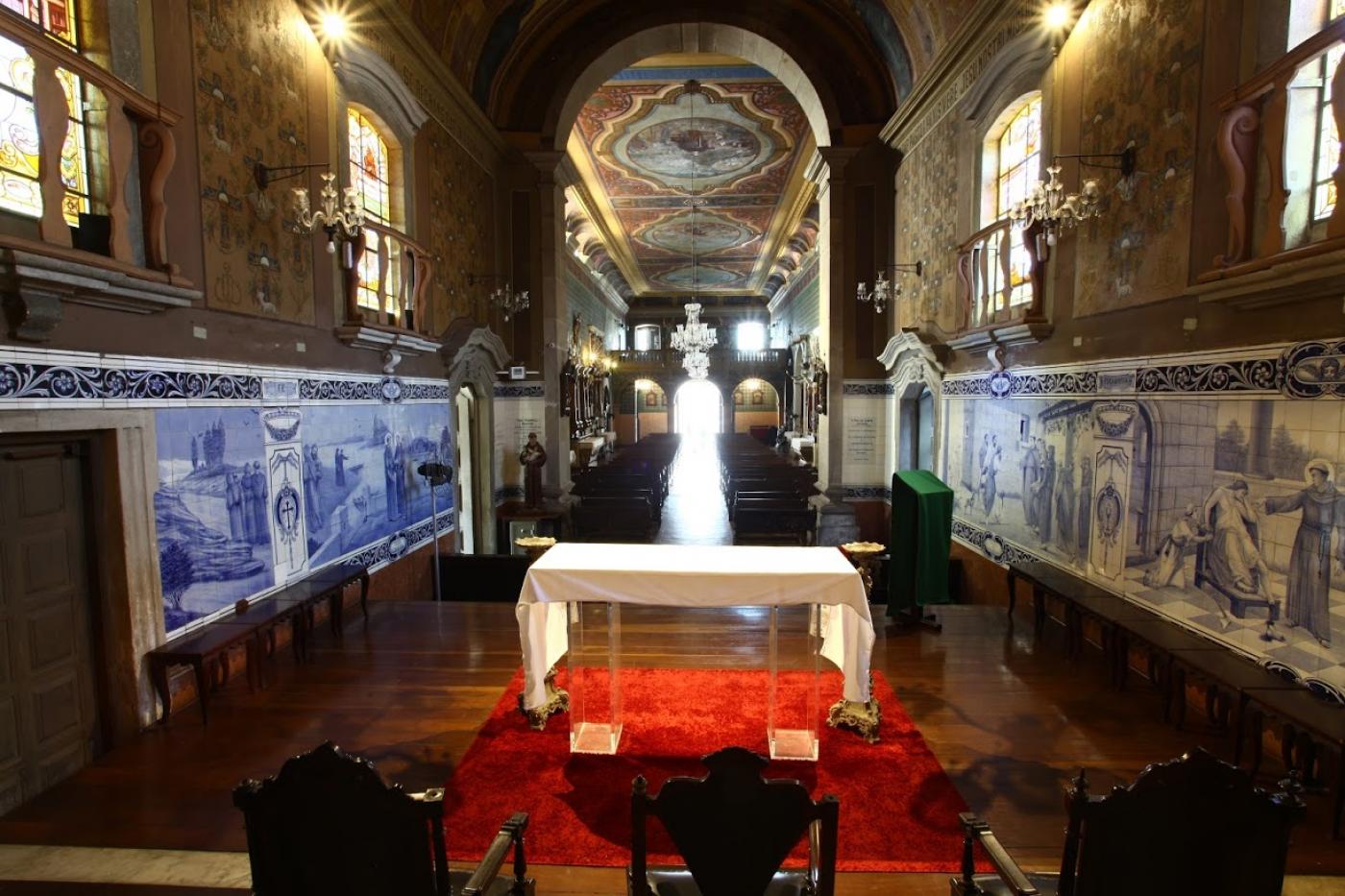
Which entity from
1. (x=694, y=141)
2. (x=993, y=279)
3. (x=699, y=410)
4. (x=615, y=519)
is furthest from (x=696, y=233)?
(x=699, y=410)

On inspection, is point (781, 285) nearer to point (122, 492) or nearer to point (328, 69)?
point (328, 69)

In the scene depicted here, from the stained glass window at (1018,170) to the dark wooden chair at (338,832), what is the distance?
7162 millimetres

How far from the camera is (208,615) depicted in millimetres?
4980

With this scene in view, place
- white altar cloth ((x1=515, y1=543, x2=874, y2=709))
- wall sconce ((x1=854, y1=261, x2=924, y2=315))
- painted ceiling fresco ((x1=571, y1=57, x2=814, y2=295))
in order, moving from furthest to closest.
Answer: painted ceiling fresco ((x1=571, y1=57, x2=814, y2=295)), wall sconce ((x1=854, y1=261, x2=924, y2=315)), white altar cloth ((x1=515, y1=543, x2=874, y2=709))

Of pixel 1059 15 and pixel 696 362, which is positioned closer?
pixel 1059 15

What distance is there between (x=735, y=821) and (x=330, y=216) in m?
6.04

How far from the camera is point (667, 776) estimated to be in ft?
12.7

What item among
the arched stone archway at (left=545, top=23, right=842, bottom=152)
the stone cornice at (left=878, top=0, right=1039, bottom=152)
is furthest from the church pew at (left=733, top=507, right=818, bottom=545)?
the arched stone archway at (left=545, top=23, right=842, bottom=152)

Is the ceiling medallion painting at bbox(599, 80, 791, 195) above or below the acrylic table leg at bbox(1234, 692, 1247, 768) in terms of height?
above

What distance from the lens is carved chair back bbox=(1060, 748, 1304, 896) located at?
6.24 feet

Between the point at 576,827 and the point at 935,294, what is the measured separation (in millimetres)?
8567

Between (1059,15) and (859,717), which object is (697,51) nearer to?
(1059,15)

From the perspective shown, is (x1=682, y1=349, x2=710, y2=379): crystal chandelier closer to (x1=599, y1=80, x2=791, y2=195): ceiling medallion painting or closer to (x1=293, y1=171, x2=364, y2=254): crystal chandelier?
(x1=599, y1=80, x2=791, y2=195): ceiling medallion painting

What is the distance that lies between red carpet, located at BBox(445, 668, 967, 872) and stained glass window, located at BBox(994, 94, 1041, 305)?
4935 millimetres
